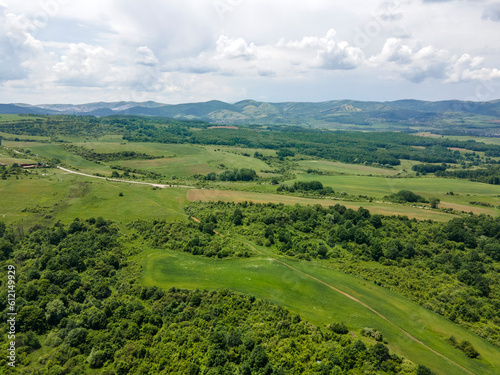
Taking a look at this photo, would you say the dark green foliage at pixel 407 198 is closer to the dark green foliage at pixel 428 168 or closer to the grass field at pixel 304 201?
the grass field at pixel 304 201

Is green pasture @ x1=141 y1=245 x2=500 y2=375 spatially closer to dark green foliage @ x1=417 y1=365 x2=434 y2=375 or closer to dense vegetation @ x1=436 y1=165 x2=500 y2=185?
dark green foliage @ x1=417 y1=365 x2=434 y2=375

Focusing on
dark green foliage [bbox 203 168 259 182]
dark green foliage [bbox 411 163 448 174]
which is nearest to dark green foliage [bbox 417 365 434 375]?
dark green foliage [bbox 203 168 259 182]

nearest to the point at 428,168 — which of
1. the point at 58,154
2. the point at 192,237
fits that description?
the point at 192,237

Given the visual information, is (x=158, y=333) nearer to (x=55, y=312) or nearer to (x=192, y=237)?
(x=55, y=312)

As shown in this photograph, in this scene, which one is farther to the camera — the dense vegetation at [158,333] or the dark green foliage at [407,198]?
the dark green foliage at [407,198]

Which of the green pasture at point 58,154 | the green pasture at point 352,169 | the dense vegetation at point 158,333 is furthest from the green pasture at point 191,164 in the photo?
the dense vegetation at point 158,333
